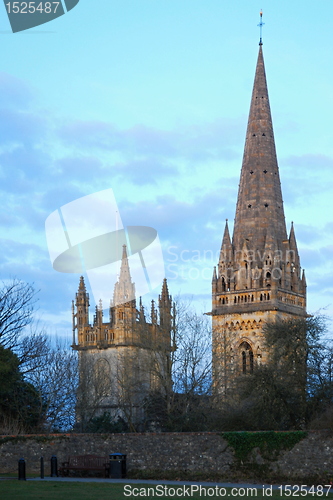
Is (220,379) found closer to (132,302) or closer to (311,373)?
(311,373)

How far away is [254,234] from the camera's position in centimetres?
7975

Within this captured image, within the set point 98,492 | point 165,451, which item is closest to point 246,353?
point 165,451

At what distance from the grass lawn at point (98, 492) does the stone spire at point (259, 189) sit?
166 ft

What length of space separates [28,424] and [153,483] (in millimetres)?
21748

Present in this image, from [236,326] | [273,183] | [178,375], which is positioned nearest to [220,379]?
[178,375]

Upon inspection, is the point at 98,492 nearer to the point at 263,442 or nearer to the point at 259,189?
the point at 263,442

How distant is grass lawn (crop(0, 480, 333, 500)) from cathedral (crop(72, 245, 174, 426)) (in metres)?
28.7

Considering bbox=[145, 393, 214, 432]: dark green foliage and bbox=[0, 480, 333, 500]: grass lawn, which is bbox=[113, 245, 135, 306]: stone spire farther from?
bbox=[0, 480, 333, 500]: grass lawn

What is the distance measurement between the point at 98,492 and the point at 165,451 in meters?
7.16

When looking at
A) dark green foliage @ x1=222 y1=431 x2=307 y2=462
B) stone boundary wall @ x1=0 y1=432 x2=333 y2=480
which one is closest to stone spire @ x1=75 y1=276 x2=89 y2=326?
stone boundary wall @ x1=0 y1=432 x2=333 y2=480

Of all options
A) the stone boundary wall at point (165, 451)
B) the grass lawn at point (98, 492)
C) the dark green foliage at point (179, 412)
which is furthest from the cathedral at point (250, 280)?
the grass lawn at point (98, 492)

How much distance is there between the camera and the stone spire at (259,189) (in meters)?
79.8

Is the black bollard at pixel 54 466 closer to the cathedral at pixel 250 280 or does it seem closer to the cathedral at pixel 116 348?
the cathedral at pixel 116 348

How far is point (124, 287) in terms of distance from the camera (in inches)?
3263
